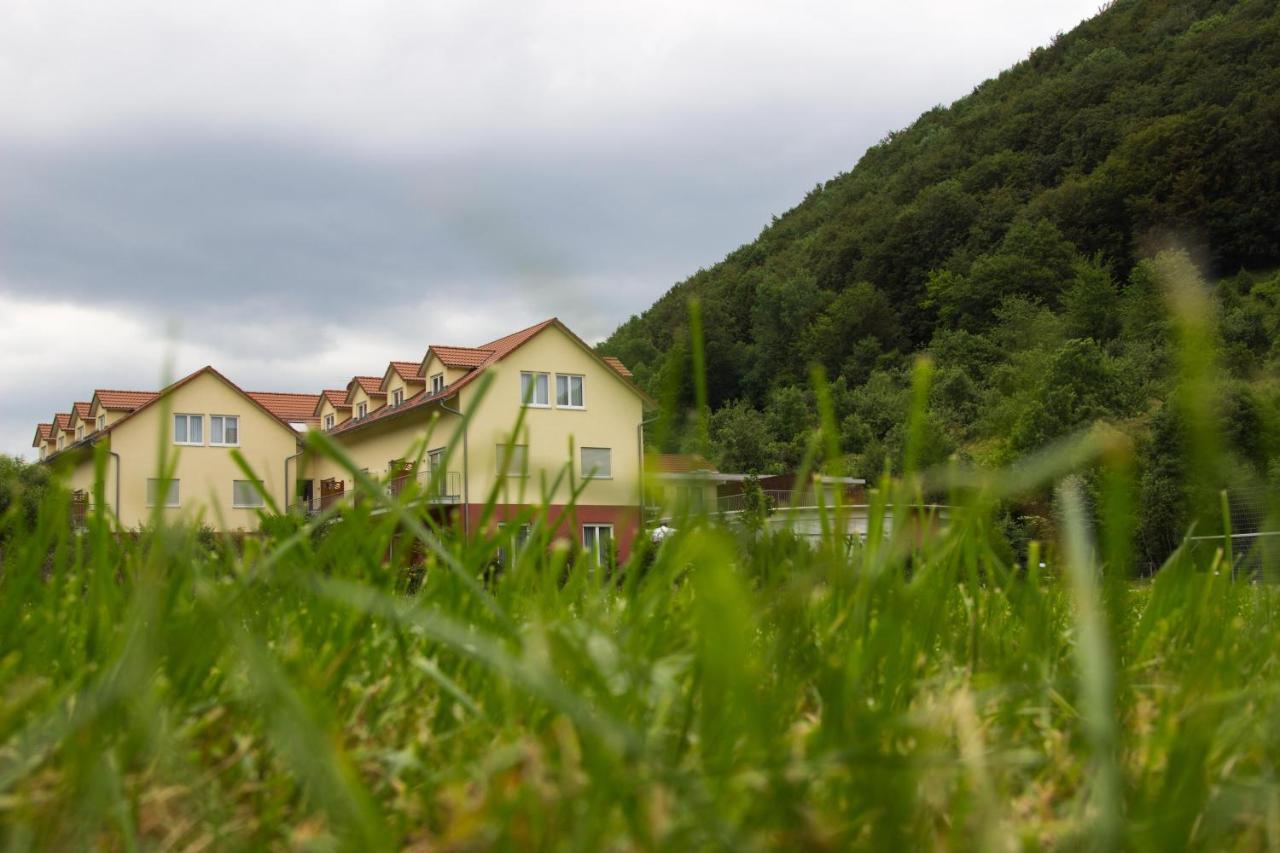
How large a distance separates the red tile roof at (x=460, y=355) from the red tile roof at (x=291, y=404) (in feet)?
24.8

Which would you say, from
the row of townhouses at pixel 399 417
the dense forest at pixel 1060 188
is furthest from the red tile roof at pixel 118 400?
the dense forest at pixel 1060 188

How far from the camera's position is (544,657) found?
0.69 m

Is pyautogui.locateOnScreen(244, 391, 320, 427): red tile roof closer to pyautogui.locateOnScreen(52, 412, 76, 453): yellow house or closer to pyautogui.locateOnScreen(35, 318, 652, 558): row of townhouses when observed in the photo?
pyautogui.locateOnScreen(35, 318, 652, 558): row of townhouses

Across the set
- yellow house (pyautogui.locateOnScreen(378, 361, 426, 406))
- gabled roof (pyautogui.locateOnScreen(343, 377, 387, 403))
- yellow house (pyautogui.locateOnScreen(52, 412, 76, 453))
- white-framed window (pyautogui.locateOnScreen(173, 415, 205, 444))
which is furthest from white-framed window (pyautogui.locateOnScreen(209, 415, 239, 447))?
yellow house (pyautogui.locateOnScreen(52, 412, 76, 453))

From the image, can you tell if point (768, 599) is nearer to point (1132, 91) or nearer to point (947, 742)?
point (947, 742)

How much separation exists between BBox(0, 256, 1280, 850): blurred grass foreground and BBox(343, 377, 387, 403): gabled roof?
121 feet

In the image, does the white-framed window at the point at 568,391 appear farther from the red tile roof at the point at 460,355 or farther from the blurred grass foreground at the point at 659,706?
the blurred grass foreground at the point at 659,706

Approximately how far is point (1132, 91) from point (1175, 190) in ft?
50.6

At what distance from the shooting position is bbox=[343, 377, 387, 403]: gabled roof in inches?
1452

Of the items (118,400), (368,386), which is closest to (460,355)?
(368,386)

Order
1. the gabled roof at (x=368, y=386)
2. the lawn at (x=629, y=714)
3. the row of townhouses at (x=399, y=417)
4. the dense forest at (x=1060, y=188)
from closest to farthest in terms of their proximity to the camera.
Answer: the lawn at (x=629, y=714) < the dense forest at (x=1060, y=188) < the row of townhouses at (x=399, y=417) < the gabled roof at (x=368, y=386)

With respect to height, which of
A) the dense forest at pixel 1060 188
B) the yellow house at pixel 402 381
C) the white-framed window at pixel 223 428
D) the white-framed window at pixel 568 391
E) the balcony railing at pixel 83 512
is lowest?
the balcony railing at pixel 83 512

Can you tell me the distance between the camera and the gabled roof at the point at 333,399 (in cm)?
3897

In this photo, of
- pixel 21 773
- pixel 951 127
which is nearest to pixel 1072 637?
pixel 21 773
